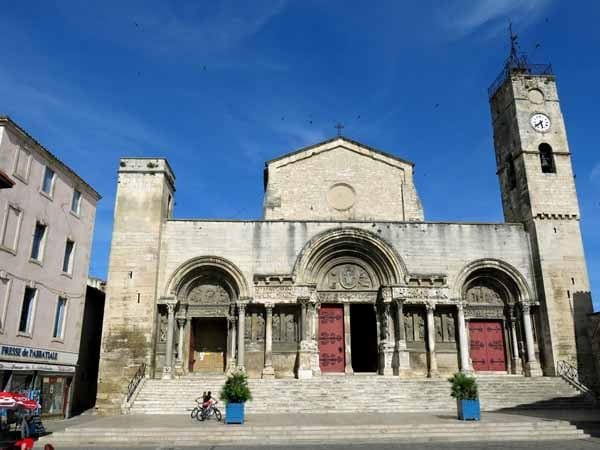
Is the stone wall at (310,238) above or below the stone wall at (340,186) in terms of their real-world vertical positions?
below

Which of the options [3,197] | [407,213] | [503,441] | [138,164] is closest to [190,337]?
[138,164]

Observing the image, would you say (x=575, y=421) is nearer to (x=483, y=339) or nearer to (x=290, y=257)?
(x=483, y=339)

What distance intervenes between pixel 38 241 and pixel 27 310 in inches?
88.1

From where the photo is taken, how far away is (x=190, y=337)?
2064cm

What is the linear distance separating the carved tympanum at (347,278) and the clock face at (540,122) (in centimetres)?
1001

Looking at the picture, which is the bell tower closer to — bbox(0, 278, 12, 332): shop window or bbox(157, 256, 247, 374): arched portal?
bbox(157, 256, 247, 374): arched portal

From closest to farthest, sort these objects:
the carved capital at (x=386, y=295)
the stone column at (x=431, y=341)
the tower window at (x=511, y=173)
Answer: the stone column at (x=431, y=341) → the carved capital at (x=386, y=295) → the tower window at (x=511, y=173)

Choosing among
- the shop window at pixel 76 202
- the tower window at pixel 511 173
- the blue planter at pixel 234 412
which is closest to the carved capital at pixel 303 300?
the blue planter at pixel 234 412

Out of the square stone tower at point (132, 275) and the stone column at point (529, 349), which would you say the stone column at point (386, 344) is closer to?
the stone column at point (529, 349)

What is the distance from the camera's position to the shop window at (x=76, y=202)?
18656 mm

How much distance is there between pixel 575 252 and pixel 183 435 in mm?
16993

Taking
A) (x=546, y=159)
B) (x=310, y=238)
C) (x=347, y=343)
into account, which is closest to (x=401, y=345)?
(x=347, y=343)

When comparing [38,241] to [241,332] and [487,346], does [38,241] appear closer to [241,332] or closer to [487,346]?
[241,332]

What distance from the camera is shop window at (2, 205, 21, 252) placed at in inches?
581
